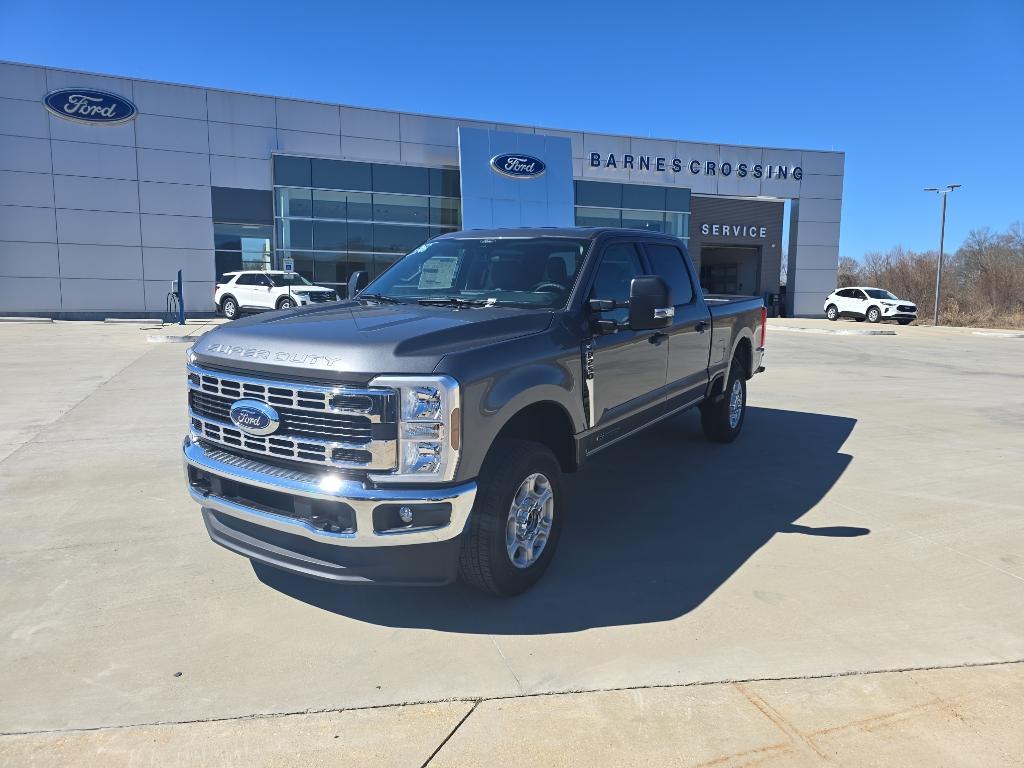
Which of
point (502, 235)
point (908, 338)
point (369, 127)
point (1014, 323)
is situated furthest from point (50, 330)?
point (1014, 323)

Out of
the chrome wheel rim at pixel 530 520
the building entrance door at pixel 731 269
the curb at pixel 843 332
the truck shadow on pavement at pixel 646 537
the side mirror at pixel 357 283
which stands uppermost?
the building entrance door at pixel 731 269

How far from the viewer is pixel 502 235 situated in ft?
16.6

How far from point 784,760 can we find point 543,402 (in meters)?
1.99

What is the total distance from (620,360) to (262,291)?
23127 mm

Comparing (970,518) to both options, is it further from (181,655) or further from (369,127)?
(369,127)

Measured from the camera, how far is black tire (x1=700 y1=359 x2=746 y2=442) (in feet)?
23.0

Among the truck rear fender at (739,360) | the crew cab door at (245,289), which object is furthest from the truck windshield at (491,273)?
the crew cab door at (245,289)

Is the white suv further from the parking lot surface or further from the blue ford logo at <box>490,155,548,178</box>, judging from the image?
the parking lot surface

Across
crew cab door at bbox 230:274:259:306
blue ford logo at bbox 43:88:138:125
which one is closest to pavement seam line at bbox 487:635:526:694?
crew cab door at bbox 230:274:259:306

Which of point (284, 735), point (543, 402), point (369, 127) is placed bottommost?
point (284, 735)

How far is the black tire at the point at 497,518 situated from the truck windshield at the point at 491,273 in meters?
1.06

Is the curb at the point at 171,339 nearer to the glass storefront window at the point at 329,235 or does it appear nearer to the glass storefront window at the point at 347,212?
the glass storefront window at the point at 347,212

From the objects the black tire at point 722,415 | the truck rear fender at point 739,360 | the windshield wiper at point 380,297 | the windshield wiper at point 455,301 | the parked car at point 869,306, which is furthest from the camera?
the parked car at point 869,306

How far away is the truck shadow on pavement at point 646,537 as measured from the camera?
3.60m
